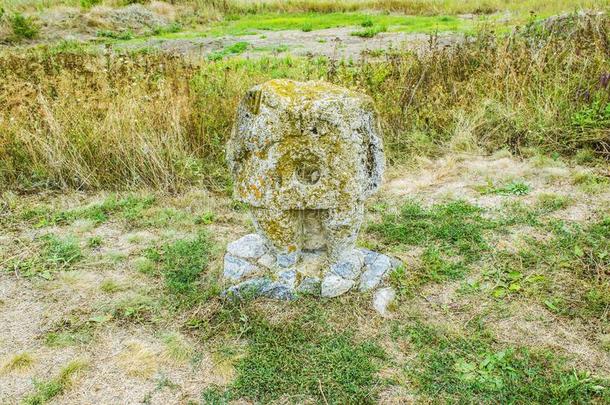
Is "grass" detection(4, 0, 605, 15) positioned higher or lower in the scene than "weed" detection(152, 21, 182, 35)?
higher

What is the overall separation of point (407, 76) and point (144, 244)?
460 centimetres

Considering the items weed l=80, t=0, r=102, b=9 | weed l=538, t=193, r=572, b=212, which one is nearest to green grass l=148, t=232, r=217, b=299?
weed l=538, t=193, r=572, b=212

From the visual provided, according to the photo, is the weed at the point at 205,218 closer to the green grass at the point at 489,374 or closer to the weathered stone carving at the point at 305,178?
the weathered stone carving at the point at 305,178

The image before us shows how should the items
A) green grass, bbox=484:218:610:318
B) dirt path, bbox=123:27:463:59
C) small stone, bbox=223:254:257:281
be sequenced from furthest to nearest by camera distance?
dirt path, bbox=123:27:463:59 → small stone, bbox=223:254:257:281 → green grass, bbox=484:218:610:318

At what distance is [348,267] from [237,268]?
2.78ft

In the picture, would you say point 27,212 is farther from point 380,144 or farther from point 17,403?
point 380,144

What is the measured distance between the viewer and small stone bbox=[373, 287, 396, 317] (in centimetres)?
365

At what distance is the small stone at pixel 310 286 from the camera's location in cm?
375

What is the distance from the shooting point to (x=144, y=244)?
4.67m

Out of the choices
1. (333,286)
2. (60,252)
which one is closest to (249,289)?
(333,286)

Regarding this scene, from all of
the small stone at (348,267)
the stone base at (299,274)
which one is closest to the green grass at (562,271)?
the stone base at (299,274)

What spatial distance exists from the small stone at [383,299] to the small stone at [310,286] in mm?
433

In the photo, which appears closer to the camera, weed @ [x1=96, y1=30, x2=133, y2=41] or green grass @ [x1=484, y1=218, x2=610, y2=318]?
green grass @ [x1=484, y1=218, x2=610, y2=318]

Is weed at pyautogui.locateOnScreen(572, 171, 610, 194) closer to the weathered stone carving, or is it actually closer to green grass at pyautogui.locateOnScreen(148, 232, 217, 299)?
the weathered stone carving
